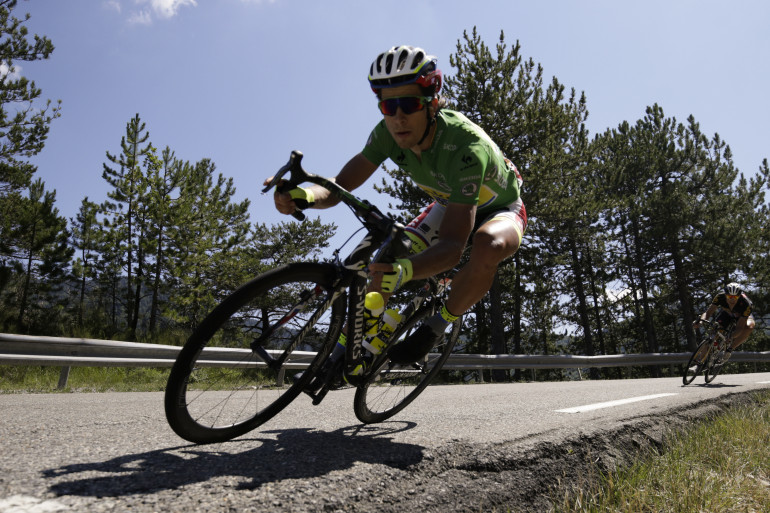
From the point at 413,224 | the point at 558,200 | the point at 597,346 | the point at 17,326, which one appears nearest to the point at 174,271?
the point at 17,326

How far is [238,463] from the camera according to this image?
186 centimetres

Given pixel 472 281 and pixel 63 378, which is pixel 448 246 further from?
pixel 63 378

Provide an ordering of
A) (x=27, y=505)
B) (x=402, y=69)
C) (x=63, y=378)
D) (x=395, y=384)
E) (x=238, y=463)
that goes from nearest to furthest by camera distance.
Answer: (x=27, y=505) → (x=238, y=463) → (x=402, y=69) → (x=395, y=384) → (x=63, y=378)

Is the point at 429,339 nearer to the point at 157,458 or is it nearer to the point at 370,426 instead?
the point at 370,426

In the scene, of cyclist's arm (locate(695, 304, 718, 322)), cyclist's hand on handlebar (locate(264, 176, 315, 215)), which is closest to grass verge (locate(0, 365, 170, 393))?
cyclist's hand on handlebar (locate(264, 176, 315, 215))

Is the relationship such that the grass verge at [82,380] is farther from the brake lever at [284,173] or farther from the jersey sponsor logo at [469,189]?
the jersey sponsor logo at [469,189]

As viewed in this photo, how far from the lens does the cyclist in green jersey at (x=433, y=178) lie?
2.60 m

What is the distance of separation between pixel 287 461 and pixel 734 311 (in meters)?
10.8

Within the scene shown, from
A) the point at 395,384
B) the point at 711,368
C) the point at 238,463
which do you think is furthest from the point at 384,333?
the point at 711,368

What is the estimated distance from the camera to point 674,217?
29812mm

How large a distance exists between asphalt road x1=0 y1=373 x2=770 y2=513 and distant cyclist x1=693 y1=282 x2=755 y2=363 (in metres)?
8.34

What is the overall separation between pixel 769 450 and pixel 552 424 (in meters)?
1.79

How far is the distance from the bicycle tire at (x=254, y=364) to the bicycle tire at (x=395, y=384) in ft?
1.37

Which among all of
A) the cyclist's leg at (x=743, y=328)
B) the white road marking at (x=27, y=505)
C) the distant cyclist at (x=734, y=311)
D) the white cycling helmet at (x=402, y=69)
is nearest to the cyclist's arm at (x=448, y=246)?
the white cycling helmet at (x=402, y=69)
